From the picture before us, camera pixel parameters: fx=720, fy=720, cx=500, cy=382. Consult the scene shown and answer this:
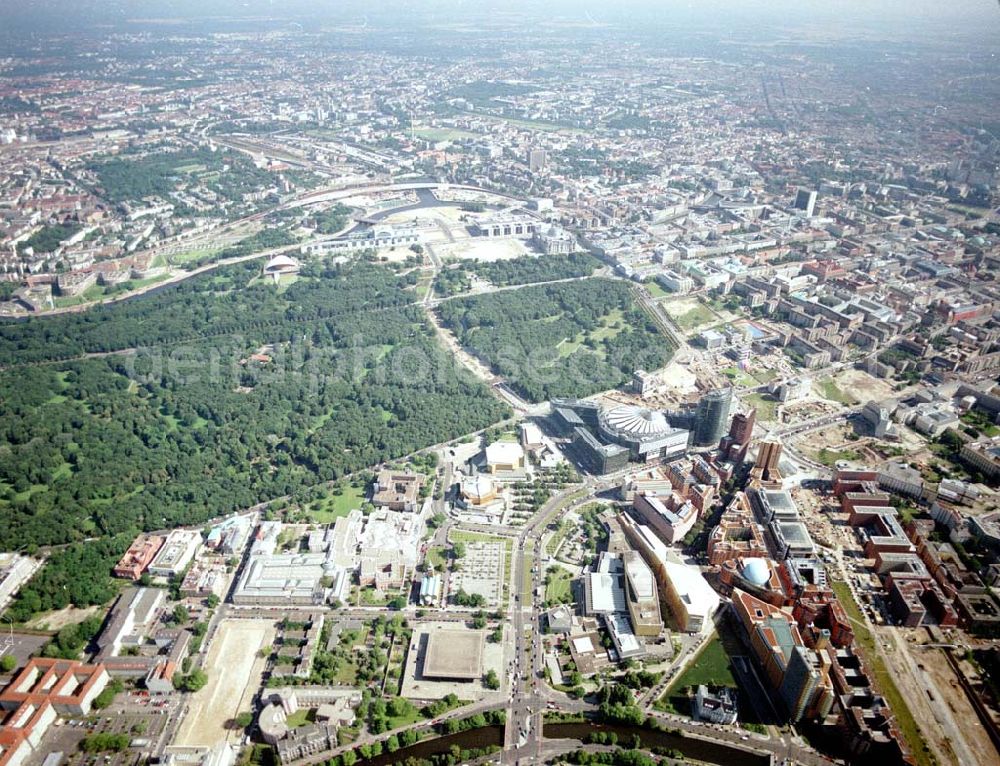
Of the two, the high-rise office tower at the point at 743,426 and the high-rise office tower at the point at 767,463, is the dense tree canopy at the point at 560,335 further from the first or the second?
the high-rise office tower at the point at 767,463

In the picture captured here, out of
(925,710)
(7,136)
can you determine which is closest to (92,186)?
(7,136)

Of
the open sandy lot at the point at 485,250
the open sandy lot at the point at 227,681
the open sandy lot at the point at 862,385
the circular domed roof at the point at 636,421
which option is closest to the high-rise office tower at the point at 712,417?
the circular domed roof at the point at 636,421

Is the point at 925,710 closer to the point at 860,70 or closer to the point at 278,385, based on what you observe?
the point at 278,385

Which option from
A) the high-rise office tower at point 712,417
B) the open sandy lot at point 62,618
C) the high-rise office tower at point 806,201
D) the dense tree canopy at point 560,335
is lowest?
the open sandy lot at point 62,618

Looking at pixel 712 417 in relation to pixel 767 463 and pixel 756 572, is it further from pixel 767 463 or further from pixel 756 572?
pixel 756 572

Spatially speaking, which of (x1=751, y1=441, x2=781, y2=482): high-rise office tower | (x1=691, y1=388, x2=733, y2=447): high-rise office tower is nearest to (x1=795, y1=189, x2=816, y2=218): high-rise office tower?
(x1=691, y1=388, x2=733, y2=447): high-rise office tower

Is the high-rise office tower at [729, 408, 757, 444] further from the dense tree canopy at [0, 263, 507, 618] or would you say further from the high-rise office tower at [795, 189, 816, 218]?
the high-rise office tower at [795, 189, 816, 218]

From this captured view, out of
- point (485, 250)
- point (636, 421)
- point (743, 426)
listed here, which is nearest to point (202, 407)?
point (636, 421)
